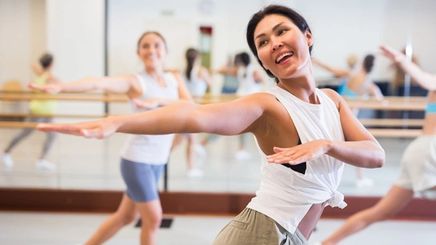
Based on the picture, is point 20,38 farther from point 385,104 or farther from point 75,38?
point 385,104

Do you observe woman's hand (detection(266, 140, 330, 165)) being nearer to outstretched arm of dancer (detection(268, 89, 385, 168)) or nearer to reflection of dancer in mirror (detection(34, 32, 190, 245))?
outstretched arm of dancer (detection(268, 89, 385, 168))

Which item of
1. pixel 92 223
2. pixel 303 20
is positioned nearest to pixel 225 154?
pixel 92 223

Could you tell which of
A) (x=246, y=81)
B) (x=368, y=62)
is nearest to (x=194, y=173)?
(x=246, y=81)

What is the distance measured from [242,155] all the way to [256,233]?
144 inches

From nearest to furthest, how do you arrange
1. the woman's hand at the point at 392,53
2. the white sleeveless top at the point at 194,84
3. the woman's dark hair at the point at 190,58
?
the woman's hand at the point at 392,53 < the woman's dark hair at the point at 190,58 < the white sleeveless top at the point at 194,84

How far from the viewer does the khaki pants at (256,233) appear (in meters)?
1.32

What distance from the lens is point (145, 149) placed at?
2.52 metres

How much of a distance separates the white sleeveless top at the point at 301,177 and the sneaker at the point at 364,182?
10.5 ft

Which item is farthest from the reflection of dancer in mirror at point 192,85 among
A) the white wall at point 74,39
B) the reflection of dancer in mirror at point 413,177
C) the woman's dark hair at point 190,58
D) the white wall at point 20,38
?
the white wall at point 20,38

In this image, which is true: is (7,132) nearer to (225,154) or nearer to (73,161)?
(73,161)

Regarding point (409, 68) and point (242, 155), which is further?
point (242, 155)

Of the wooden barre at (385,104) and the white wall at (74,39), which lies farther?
the white wall at (74,39)

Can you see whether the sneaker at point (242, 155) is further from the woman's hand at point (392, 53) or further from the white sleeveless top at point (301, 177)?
the white sleeveless top at point (301, 177)

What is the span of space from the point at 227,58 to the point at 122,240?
206 inches
